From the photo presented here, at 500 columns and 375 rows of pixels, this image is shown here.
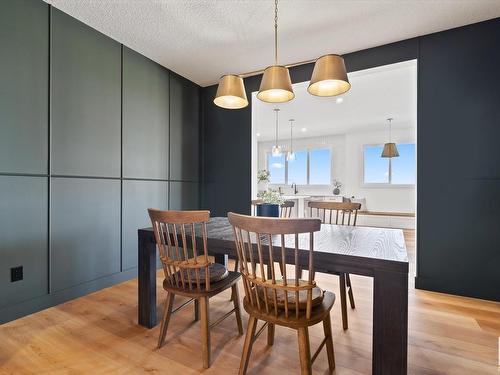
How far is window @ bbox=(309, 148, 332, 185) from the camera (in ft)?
26.1

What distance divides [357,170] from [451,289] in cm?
517

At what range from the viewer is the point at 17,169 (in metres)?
2.09

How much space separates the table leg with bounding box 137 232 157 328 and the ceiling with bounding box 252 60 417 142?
99.1 inches

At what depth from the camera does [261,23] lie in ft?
8.29

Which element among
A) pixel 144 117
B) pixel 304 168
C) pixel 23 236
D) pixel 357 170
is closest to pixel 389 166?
pixel 357 170

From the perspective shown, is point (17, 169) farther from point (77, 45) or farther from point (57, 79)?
point (77, 45)

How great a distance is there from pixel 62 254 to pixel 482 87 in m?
4.28

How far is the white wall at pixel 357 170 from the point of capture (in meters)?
6.86

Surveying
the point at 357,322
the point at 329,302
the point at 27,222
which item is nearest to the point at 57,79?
the point at 27,222

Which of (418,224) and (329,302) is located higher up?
(418,224)

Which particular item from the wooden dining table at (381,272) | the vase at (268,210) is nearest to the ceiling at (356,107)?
the vase at (268,210)

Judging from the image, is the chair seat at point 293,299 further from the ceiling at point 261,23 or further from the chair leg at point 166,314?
the ceiling at point 261,23

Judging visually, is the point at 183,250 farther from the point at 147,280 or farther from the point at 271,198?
the point at 271,198

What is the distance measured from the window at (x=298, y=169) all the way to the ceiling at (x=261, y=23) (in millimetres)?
5267
